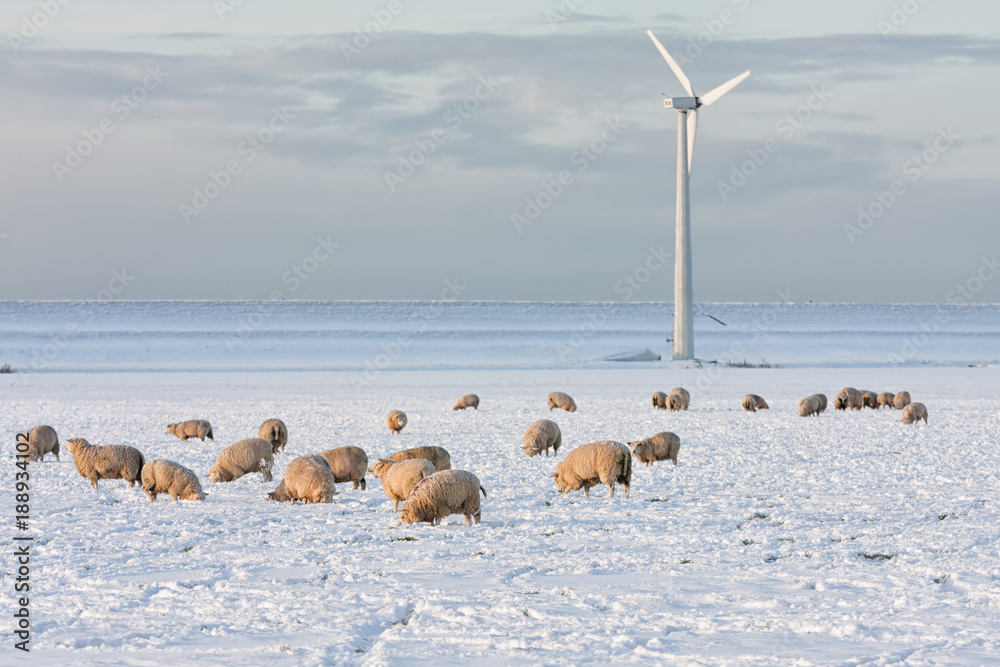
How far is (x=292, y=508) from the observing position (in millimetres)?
12688

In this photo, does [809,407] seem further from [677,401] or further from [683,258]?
[683,258]

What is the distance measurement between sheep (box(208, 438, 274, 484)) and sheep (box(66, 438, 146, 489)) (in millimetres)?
1099

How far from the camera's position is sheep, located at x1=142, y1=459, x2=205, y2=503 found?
13.4 m

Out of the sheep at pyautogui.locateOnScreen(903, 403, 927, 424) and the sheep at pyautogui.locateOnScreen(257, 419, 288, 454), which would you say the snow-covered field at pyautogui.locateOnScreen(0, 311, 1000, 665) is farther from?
the sheep at pyautogui.locateOnScreen(903, 403, 927, 424)

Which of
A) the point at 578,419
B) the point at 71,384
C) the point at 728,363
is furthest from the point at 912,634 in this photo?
the point at 728,363

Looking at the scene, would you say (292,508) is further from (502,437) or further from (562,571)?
(502,437)

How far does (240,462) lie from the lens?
15.0m

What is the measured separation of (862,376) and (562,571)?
127 ft

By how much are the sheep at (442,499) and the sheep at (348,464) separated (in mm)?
2761

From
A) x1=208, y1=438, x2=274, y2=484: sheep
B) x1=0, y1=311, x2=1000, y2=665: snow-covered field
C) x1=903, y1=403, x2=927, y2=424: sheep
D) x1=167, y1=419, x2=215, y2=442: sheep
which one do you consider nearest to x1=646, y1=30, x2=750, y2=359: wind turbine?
x1=903, y1=403, x2=927, y2=424: sheep

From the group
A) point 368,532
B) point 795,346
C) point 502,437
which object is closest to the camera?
point 368,532

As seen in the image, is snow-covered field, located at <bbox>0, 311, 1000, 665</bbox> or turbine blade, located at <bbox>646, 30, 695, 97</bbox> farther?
turbine blade, located at <bbox>646, 30, 695, 97</bbox>

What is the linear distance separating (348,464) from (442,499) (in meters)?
3.09

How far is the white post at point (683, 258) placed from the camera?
5028 cm
